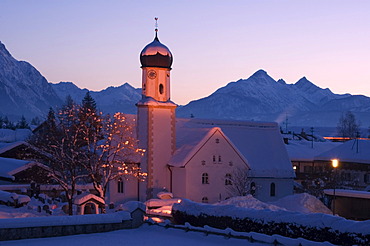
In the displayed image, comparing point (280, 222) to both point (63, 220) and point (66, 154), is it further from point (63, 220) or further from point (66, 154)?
point (66, 154)

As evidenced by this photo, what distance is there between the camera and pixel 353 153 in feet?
214

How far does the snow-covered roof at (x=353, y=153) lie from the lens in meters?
63.9

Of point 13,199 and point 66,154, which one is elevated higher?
point 66,154

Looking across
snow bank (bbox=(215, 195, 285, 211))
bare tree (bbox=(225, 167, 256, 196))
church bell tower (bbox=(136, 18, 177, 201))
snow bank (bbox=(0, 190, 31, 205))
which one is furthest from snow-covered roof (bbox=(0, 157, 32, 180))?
snow bank (bbox=(215, 195, 285, 211))

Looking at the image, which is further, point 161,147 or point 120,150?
point 161,147

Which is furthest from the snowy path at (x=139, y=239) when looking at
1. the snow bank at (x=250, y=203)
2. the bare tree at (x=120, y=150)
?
the bare tree at (x=120, y=150)

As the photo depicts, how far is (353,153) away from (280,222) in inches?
1741

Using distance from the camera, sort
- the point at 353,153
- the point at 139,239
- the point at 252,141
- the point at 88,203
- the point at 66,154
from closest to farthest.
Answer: the point at 139,239, the point at 88,203, the point at 66,154, the point at 252,141, the point at 353,153

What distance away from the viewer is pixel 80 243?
22.2 m

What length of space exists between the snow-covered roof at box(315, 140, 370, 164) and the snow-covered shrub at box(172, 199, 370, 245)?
39.5 m

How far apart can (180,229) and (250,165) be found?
3153 cm

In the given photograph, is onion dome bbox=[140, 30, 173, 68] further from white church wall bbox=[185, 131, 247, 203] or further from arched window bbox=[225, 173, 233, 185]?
arched window bbox=[225, 173, 233, 185]

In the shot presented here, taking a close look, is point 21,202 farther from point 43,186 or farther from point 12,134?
point 12,134

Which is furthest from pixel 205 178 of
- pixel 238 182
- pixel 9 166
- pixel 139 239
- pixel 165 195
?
pixel 139 239
